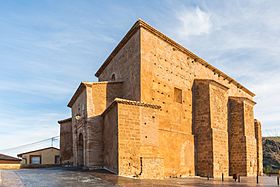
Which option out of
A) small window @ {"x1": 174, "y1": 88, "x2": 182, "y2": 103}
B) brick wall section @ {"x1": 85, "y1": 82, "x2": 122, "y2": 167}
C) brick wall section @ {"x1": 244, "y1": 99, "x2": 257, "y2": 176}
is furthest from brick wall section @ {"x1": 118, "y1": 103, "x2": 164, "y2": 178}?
brick wall section @ {"x1": 244, "y1": 99, "x2": 257, "y2": 176}

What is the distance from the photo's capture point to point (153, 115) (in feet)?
45.4

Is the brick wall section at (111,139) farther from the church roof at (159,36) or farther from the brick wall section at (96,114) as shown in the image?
the church roof at (159,36)

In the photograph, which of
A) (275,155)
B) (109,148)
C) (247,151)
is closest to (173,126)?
(109,148)

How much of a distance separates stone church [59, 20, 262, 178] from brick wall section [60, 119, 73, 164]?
8.61 feet

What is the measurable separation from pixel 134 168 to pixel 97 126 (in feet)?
13.7

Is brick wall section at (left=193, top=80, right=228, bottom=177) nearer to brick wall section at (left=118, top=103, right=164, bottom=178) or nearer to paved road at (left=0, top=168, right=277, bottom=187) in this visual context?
brick wall section at (left=118, top=103, right=164, bottom=178)

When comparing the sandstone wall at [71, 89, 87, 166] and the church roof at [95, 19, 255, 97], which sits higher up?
the church roof at [95, 19, 255, 97]

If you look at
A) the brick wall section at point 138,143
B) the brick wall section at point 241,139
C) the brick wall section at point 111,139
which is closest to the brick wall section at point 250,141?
the brick wall section at point 241,139

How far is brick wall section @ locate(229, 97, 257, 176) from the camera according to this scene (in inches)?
816

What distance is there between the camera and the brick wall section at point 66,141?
22203 millimetres

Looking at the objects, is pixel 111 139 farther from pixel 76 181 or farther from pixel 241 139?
pixel 241 139

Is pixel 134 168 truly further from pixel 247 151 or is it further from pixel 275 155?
pixel 275 155

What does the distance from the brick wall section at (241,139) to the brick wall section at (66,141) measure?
1175 centimetres

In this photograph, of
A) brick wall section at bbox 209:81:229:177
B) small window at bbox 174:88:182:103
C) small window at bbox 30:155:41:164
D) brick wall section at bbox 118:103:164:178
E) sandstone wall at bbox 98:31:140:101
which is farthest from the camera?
small window at bbox 30:155:41:164
